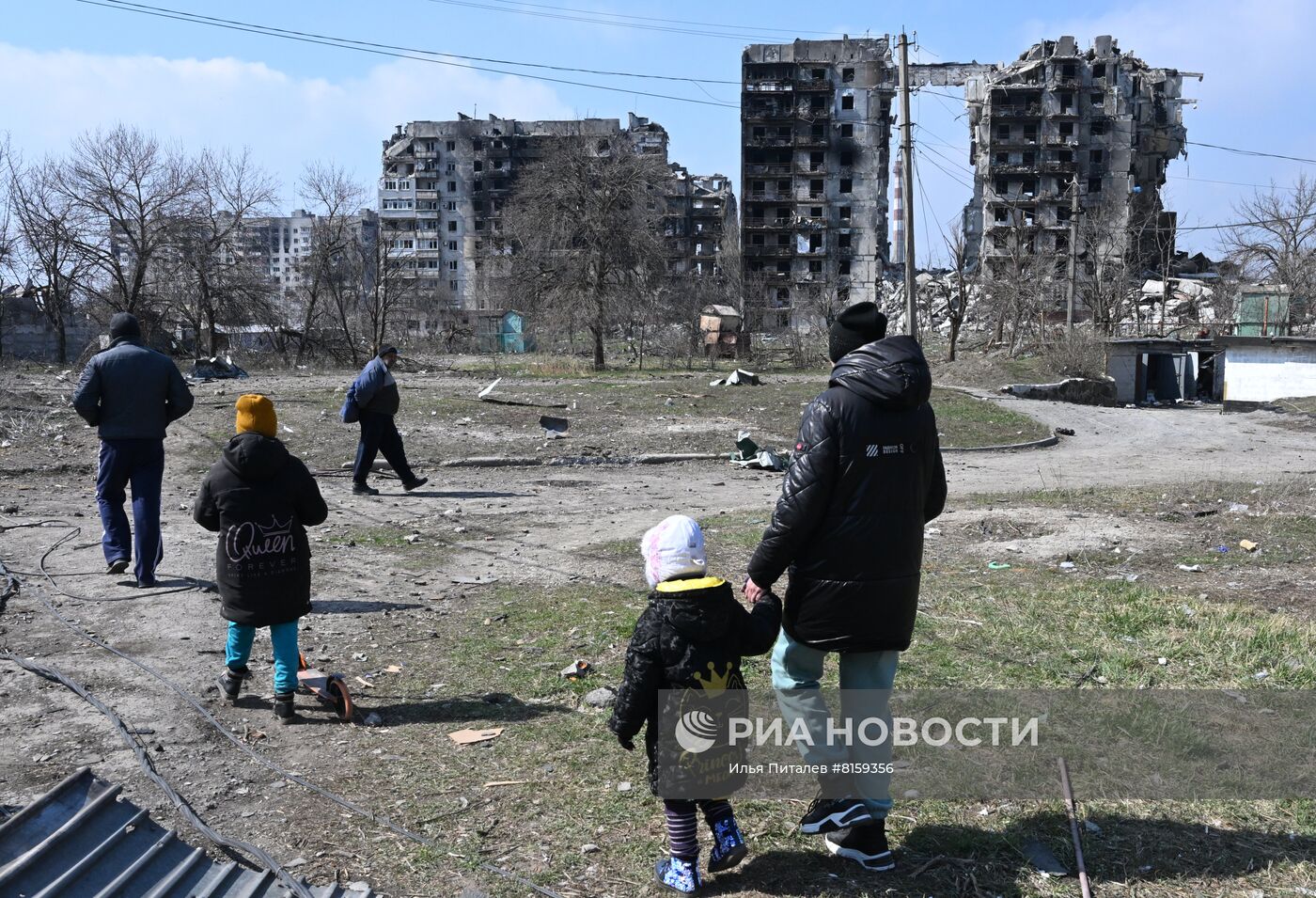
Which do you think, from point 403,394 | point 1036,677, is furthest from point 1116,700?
point 403,394

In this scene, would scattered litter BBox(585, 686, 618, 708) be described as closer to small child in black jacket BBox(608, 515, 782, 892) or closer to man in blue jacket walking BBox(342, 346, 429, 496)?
small child in black jacket BBox(608, 515, 782, 892)

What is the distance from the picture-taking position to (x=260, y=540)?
16.2 feet

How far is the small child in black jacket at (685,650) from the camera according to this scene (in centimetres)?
326

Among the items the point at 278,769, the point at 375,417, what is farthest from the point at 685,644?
the point at 375,417

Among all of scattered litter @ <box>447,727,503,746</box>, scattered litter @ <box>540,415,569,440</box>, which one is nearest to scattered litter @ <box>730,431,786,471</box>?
scattered litter @ <box>540,415,569,440</box>

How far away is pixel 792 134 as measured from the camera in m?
87.2

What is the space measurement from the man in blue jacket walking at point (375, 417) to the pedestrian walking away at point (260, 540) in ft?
21.7

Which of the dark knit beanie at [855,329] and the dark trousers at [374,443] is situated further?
the dark trousers at [374,443]

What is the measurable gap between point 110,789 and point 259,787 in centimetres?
84

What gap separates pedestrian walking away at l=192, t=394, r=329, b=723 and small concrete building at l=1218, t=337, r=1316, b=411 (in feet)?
93.8

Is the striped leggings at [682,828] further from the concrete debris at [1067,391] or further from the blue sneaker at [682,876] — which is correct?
the concrete debris at [1067,391]

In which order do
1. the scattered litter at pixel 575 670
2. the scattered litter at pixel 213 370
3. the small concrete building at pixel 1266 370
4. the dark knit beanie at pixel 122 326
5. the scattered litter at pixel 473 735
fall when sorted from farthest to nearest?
the scattered litter at pixel 213 370 < the small concrete building at pixel 1266 370 < the dark knit beanie at pixel 122 326 < the scattered litter at pixel 575 670 < the scattered litter at pixel 473 735

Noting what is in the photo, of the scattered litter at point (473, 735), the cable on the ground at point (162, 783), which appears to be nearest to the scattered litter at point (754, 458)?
the scattered litter at point (473, 735)

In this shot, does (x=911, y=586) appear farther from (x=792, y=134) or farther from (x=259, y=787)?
(x=792, y=134)
